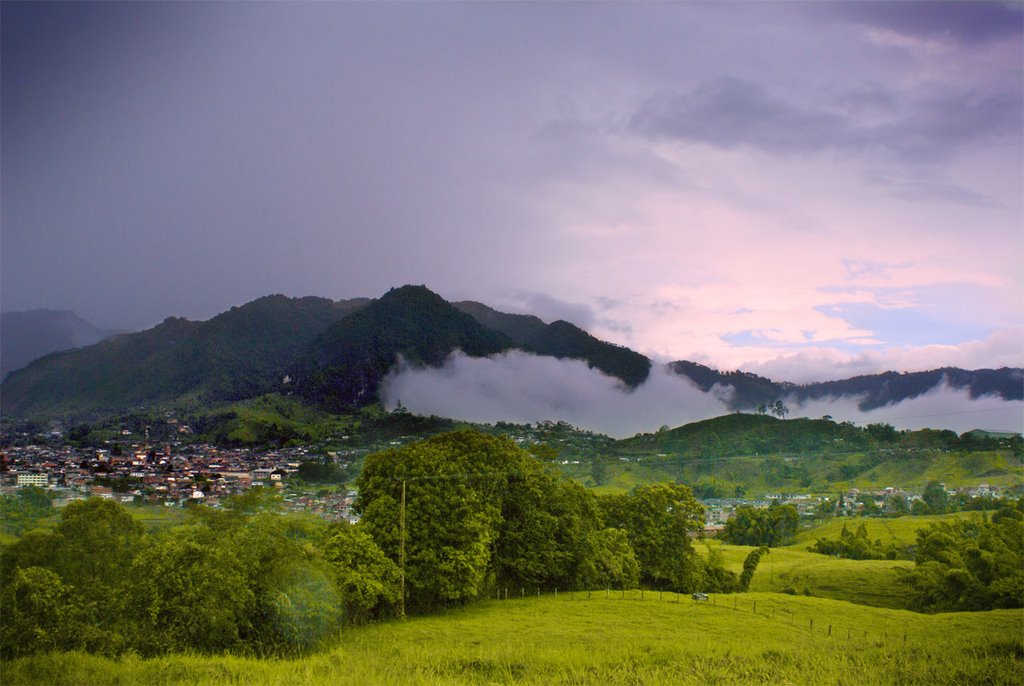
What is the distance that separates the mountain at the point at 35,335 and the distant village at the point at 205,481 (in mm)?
19108

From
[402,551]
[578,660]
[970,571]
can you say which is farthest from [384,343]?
[578,660]

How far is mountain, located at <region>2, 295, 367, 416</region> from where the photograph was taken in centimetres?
5725

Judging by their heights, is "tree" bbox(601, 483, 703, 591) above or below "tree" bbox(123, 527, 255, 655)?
below

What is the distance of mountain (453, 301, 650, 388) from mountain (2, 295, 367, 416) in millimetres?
30163

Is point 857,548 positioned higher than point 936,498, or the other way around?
point 936,498

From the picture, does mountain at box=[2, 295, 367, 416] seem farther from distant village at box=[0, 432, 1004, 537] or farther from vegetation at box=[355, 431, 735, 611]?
vegetation at box=[355, 431, 735, 611]

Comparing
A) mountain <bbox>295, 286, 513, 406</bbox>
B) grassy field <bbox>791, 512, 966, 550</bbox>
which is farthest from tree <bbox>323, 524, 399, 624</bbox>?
mountain <bbox>295, 286, 513, 406</bbox>

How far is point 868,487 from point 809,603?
122 feet

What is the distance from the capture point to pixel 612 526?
37.7 metres

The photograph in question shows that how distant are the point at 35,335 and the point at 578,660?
6455 centimetres

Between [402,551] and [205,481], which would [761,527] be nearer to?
[402,551]

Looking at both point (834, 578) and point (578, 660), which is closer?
point (578, 660)

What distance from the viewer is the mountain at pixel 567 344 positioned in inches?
4670

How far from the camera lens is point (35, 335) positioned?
5906 centimetres
